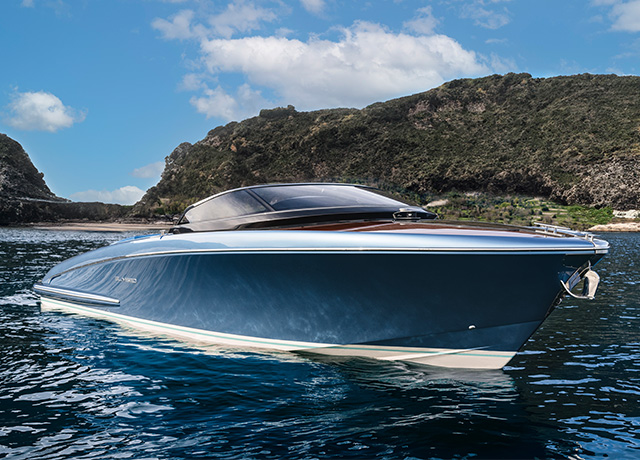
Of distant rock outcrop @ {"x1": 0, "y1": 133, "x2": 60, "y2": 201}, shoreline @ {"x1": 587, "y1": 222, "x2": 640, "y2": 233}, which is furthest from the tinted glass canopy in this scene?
distant rock outcrop @ {"x1": 0, "y1": 133, "x2": 60, "y2": 201}

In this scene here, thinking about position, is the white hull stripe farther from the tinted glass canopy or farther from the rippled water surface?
the tinted glass canopy

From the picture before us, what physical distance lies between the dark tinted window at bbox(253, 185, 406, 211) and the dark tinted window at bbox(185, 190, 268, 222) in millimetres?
127

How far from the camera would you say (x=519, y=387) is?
4.16 metres

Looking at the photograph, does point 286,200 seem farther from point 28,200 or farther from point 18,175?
point 18,175

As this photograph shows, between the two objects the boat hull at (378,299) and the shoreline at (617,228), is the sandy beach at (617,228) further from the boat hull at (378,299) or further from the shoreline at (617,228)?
the boat hull at (378,299)

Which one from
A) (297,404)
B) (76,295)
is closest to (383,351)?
(297,404)

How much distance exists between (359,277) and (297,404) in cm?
109

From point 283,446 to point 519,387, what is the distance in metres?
2.20

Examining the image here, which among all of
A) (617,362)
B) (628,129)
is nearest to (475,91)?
(628,129)

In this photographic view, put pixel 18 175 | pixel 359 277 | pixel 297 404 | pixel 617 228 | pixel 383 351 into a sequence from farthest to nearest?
1. pixel 18 175
2. pixel 617 228
3. pixel 383 351
4. pixel 359 277
5. pixel 297 404

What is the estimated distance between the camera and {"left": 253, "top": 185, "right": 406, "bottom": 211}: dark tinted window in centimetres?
511

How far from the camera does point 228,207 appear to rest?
17.9ft

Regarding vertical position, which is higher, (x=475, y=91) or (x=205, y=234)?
(x=475, y=91)

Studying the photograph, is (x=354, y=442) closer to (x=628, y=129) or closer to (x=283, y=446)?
(x=283, y=446)
